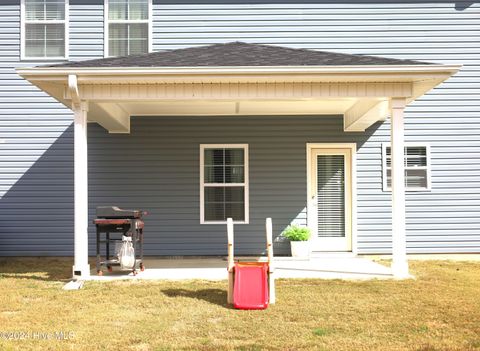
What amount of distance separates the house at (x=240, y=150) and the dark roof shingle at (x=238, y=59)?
1.47 m

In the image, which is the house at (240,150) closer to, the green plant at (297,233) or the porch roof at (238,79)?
the green plant at (297,233)

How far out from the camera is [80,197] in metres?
7.95

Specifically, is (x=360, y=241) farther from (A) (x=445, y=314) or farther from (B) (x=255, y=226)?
(A) (x=445, y=314)

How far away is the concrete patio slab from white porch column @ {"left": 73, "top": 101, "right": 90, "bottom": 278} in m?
0.29

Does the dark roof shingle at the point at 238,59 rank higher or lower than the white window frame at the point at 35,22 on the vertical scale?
lower

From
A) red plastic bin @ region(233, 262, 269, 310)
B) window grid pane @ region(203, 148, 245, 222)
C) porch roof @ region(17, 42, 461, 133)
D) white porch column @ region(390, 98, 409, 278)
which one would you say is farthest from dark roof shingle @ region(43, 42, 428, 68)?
red plastic bin @ region(233, 262, 269, 310)

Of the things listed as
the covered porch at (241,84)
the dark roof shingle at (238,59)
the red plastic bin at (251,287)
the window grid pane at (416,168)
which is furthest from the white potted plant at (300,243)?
the red plastic bin at (251,287)

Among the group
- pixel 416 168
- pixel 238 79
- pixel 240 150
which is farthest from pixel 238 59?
pixel 416 168

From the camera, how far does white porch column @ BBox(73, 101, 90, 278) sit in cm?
789

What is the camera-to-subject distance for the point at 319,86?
799 cm

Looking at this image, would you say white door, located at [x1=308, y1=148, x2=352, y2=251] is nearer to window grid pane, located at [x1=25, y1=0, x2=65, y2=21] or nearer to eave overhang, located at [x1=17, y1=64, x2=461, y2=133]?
eave overhang, located at [x1=17, y1=64, x2=461, y2=133]

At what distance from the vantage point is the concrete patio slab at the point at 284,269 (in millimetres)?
8109

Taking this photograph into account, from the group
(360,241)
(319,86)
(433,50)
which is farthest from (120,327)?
(433,50)

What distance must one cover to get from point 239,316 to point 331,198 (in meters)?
5.43
